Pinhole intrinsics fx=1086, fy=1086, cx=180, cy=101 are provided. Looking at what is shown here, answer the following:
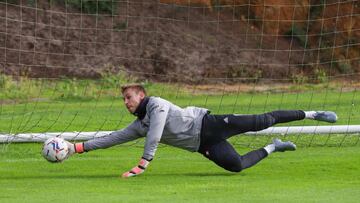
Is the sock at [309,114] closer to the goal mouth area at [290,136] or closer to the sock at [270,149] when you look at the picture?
the sock at [270,149]

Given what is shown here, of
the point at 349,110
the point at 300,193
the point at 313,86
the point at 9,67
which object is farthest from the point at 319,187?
the point at 9,67

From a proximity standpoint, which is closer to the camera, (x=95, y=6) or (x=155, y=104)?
(x=155, y=104)

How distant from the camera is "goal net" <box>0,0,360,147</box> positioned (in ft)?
88.5

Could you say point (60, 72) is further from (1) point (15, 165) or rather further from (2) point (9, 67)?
(1) point (15, 165)

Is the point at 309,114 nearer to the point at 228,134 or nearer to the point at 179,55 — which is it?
the point at 228,134

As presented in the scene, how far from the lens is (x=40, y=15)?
105 feet

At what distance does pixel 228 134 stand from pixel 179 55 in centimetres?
2366

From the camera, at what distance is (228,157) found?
1252cm

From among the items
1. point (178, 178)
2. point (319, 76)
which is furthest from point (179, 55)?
point (178, 178)

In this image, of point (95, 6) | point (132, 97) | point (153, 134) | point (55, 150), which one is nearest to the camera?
point (153, 134)

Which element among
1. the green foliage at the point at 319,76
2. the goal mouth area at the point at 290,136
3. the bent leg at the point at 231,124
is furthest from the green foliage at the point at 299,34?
the bent leg at the point at 231,124

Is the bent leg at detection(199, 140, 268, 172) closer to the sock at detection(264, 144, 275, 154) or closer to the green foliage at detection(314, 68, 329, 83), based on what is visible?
the sock at detection(264, 144, 275, 154)

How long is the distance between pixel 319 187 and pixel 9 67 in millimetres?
21368

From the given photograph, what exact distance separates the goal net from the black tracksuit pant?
8888 mm
